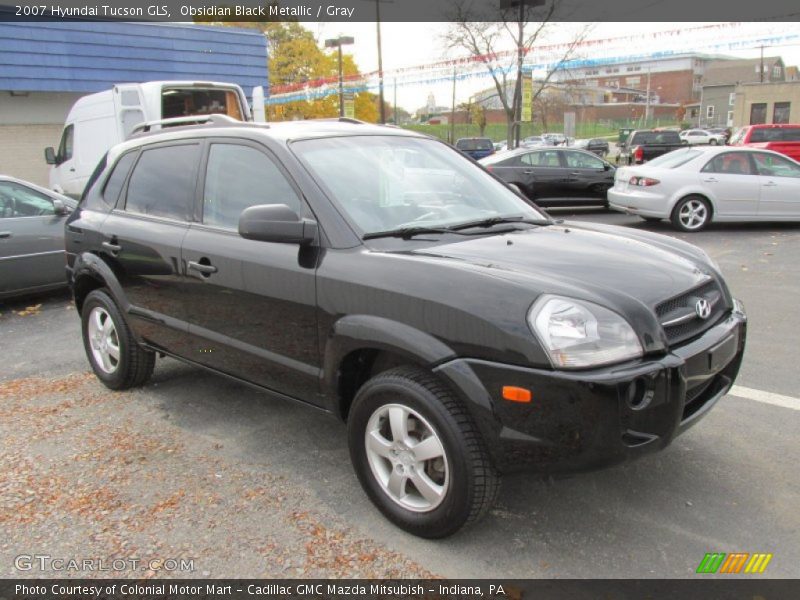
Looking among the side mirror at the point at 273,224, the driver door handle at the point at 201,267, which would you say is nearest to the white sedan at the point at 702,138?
the driver door handle at the point at 201,267

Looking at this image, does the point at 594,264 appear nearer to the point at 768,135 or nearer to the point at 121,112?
the point at 121,112

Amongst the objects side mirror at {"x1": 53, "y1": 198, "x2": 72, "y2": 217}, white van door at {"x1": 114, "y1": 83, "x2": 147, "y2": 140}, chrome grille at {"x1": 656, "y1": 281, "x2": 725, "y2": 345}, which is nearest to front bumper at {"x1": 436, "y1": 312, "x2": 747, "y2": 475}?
chrome grille at {"x1": 656, "y1": 281, "x2": 725, "y2": 345}

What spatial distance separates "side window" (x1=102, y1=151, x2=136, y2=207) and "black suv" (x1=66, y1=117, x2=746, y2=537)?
0.59 feet

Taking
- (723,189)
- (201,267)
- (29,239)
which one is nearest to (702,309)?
(201,267)

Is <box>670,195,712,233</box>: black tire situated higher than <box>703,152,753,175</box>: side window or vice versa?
<box>703,152,753,175</box>: side window

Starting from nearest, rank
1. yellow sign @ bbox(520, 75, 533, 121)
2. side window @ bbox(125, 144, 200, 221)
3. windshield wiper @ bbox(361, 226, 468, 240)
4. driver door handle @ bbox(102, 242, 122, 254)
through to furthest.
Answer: windshield wiper @ bbox(361, 226, 468, 240) → side window @ bbox(125, 144, 200, 221) → driver door handle @ bbox(102, 242, 122, 254) → yellow sign @ bbox(520, 75, 533, 121)

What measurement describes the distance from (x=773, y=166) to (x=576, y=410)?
1105 centimetres

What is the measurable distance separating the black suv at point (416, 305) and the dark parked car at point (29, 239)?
3437 mm

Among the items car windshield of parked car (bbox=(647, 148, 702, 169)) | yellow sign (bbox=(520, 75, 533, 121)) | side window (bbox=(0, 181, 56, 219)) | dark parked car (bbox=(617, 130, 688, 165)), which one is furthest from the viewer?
dark parked car (bbox=(617, 130, 688, 165))

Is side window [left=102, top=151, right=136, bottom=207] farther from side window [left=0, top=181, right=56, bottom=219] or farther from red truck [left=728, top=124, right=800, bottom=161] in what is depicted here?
red truck [left=728, top=124, right=800, bottom=161]

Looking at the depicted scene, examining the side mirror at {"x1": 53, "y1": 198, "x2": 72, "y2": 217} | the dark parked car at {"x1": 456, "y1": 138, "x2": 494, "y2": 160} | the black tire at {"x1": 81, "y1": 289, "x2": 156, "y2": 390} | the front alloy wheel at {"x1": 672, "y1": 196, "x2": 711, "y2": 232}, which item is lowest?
the black tire at {"x1": 81, "y1": 289, "x2": 156, "y2": 390}

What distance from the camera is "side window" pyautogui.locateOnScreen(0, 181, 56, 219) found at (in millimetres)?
7316

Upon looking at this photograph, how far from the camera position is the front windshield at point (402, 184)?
3293mm

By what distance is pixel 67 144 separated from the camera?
13.5m
